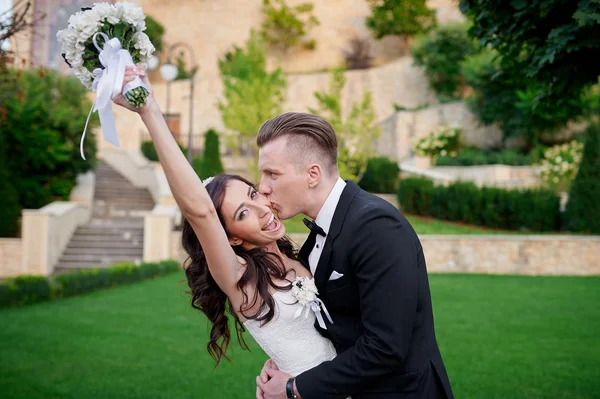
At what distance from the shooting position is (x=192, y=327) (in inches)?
369

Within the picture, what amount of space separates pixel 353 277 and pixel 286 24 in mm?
45984

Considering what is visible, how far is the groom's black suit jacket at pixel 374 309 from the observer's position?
229 centimetres

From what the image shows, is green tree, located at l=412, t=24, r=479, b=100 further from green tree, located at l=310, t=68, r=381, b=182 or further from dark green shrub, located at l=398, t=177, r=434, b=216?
green tree, located at l=310, t=68, r=381, b=182

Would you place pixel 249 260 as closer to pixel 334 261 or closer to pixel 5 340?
pixel 334 261

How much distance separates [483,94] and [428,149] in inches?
149

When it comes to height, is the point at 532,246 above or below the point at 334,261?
below

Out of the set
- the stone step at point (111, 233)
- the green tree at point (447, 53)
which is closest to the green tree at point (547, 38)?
the stone step at point (111, 233)

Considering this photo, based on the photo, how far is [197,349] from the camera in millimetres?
8023

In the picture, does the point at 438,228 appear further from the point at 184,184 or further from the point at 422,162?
the point at 184,184

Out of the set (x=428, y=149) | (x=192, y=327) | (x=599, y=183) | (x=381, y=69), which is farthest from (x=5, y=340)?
(x=381, y=69)

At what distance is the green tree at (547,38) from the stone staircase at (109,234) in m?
14.0

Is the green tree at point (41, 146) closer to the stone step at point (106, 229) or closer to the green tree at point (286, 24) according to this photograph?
the stone step at point (106, 229)

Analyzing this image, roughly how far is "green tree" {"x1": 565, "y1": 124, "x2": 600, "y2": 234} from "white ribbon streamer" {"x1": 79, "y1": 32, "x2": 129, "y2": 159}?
17926 mm

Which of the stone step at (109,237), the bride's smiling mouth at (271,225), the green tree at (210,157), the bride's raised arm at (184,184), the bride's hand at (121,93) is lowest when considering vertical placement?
the stone step at (109,237)
